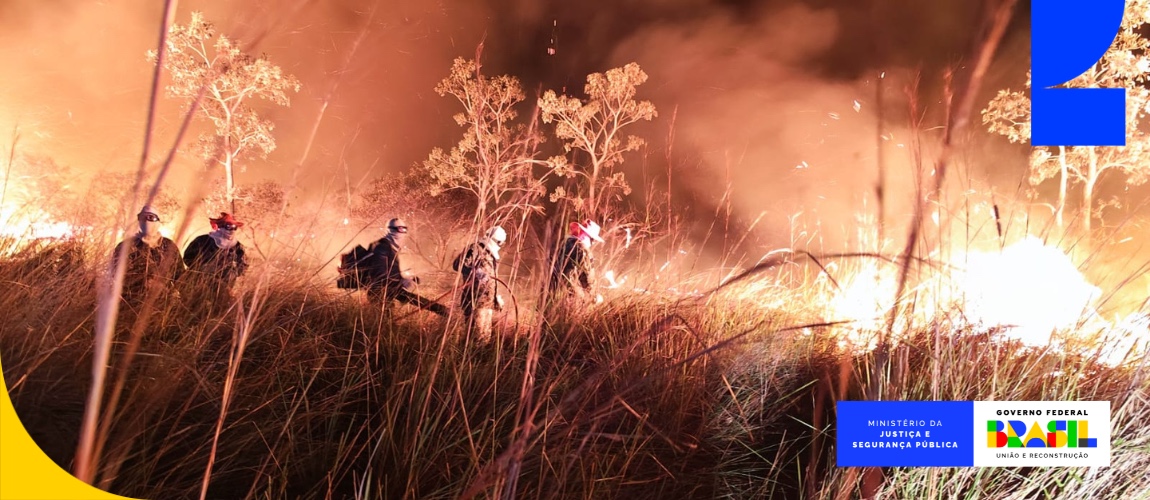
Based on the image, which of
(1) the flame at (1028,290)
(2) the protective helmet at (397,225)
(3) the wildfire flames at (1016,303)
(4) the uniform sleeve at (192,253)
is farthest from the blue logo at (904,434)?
(4) the uniform sleeve at (192,253)

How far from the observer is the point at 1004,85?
152 centimetres

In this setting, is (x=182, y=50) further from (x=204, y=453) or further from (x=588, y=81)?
(x=588, y=81)

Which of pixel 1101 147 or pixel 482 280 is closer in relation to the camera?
pixel 482 280

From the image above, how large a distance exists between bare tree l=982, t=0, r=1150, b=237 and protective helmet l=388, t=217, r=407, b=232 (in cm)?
182

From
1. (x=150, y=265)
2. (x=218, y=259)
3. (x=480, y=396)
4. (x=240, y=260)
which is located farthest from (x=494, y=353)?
(x=150, y=265)

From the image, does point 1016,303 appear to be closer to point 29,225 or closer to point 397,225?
point 397,225

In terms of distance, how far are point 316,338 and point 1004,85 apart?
1985 mm

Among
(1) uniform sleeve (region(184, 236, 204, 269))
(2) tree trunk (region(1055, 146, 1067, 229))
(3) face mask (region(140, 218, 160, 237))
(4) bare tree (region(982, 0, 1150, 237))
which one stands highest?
(4) bare tree (region(982, 0, 1150, 237))

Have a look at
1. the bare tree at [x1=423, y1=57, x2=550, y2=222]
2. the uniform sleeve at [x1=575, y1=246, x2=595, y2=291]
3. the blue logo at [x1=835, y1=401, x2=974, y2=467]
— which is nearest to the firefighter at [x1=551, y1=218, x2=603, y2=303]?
the uniform sleeve at [x1=575, y1=246, x2=595, y2=291]

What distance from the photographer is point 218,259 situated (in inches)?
59.8

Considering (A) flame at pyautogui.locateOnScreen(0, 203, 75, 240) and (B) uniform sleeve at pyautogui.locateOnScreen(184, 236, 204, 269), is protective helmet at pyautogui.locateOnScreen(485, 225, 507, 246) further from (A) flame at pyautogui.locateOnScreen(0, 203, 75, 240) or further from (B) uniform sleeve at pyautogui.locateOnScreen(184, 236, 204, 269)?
(A) flame at pyautogui.locateOnScreen(0, 203, 75, 240)

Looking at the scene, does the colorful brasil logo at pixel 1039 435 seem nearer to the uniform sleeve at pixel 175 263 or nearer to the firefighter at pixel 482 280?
the firefighter at pixel 482 280

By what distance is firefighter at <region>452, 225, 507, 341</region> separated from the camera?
1.22m

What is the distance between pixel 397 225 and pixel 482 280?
2.43 ft
